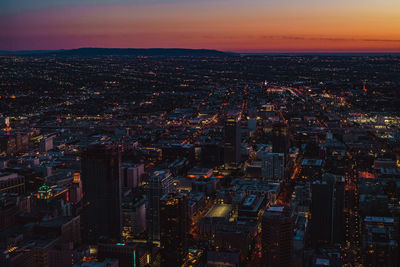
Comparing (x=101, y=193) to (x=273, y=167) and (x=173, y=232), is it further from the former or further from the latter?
(x=273, y=167)

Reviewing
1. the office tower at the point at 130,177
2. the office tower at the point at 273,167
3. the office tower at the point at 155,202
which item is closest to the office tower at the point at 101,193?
the office tower at the point at 155,202

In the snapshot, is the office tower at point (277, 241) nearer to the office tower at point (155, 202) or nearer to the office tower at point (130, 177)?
the office tower at point (155, 202)

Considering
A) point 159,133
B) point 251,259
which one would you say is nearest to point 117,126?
point 159,133

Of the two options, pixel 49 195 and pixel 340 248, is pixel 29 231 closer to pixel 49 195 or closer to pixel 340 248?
pixel 49 195

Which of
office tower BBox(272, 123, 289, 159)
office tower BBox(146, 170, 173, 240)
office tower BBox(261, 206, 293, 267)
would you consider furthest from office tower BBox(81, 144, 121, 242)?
office tower BBox(272, 123, 289, 159)

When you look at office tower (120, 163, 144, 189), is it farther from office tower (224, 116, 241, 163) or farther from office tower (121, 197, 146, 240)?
office tower (224, 116, 241, 163)
